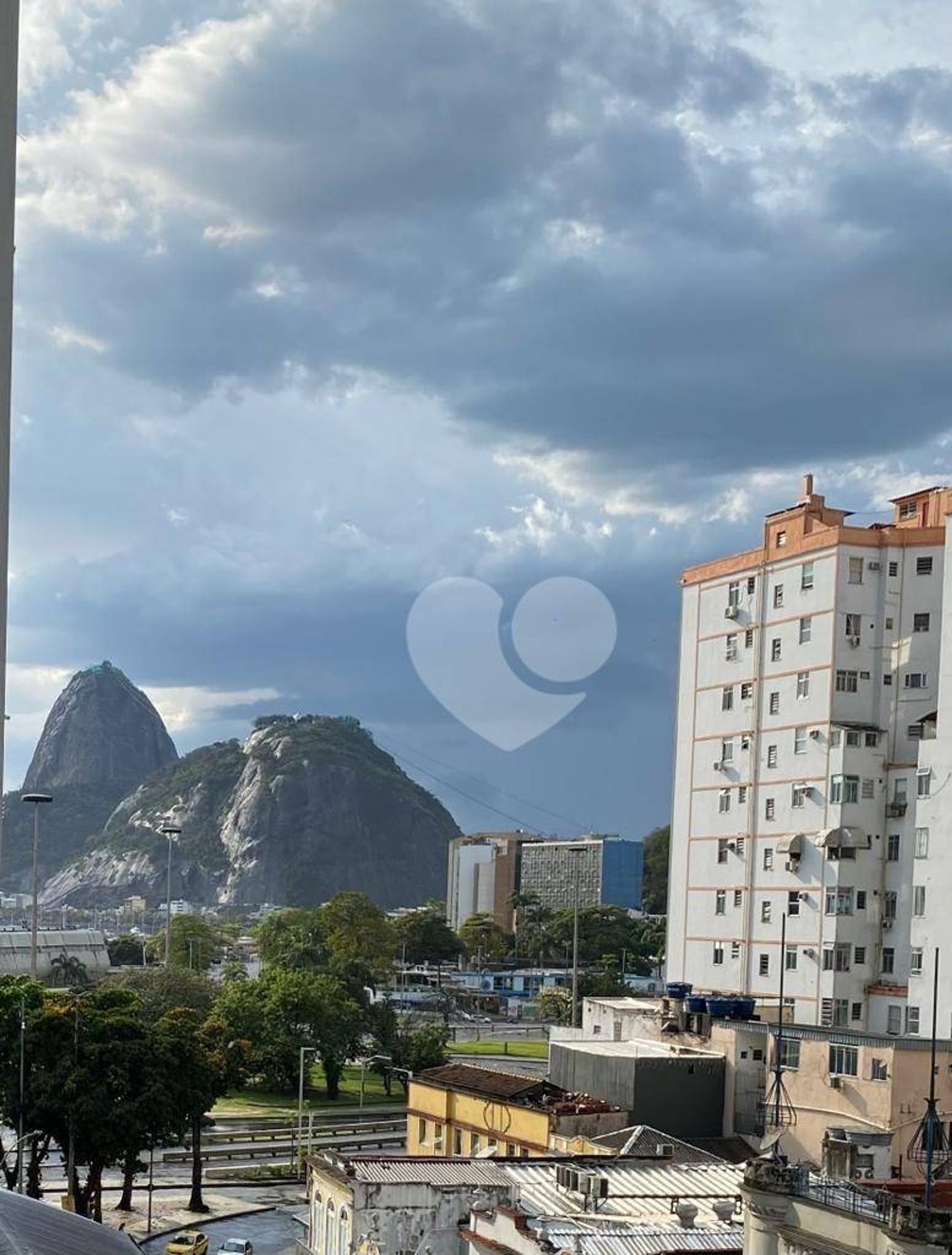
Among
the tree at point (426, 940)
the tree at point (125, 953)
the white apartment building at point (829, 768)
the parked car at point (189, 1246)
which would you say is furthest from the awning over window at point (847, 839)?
the tree at point (125, 953)

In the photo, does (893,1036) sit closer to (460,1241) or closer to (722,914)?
(722,914)

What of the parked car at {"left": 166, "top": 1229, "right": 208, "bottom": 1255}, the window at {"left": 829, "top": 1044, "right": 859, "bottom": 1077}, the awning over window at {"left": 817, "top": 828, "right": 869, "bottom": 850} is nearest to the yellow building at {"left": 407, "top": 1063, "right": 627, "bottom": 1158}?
the window at {"left": 829, "top": 1044, "right": 859, "bottom": 1077}

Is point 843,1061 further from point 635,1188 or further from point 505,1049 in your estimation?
point 505,1049

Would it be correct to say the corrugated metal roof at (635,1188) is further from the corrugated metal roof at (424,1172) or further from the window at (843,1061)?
the window at (843,1061)

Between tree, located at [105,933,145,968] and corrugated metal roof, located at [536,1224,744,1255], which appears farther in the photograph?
tree, located at [105,933,145,968]

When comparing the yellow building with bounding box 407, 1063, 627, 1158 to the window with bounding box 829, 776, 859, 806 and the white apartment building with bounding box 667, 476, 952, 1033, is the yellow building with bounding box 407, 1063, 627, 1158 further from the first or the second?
the window with bounding box 829, 776, 859, 806

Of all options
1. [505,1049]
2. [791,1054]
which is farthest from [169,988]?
[791,1054]
